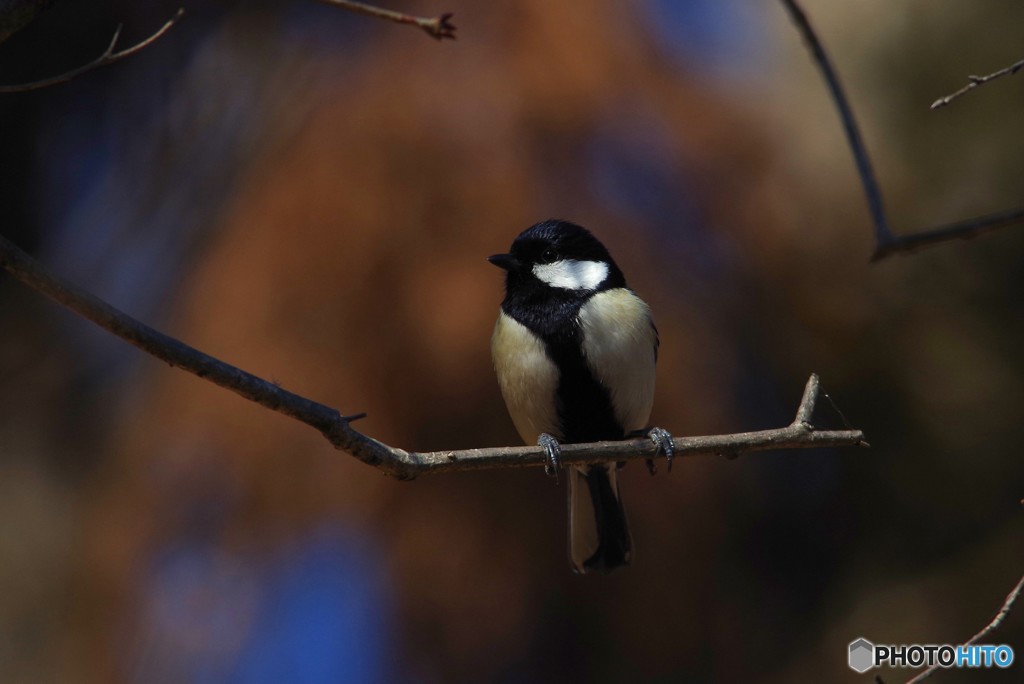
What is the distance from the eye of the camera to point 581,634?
554 centimetres

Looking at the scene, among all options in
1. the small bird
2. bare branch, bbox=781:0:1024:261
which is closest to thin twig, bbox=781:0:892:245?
bare branch, bbox=781:0:1024:261

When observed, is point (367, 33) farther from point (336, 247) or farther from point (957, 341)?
point (957, 341)

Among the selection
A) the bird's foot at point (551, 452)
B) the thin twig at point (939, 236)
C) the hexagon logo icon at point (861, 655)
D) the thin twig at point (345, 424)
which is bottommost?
the hexagon logo icon at point (861, 655)

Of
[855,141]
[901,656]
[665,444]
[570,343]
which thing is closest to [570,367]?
[570,343]

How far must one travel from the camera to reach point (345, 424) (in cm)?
209

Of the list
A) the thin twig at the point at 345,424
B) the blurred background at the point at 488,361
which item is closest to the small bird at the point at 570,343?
the thin twig at the point at 345,424

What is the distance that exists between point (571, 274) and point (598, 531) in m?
1.01

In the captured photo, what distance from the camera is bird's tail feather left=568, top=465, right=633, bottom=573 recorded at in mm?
3746

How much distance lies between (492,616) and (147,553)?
1999 millimetres

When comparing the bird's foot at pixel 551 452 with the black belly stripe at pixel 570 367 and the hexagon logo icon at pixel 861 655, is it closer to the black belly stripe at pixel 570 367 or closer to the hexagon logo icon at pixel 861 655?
A: the black belly stripe at pixel 570 367

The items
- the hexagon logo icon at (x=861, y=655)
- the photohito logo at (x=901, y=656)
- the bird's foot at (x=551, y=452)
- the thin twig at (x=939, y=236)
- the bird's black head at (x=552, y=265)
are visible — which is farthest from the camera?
the hexagon logo icon at (x=861, y=655)

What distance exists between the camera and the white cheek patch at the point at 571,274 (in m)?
3.40

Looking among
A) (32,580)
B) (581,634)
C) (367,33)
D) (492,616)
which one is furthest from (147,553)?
(367,33)

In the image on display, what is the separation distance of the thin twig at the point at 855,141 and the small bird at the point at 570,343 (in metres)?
1.91
